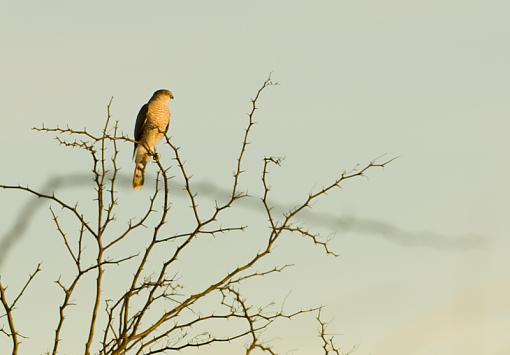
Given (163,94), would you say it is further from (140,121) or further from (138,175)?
(138,175)

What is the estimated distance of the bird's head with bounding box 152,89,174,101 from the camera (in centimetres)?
1110

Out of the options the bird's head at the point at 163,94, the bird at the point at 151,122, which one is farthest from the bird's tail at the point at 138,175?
the bird's head at the point at 163,94

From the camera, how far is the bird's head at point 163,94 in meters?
11.1

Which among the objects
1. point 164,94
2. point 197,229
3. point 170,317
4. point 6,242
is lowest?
point 6,242

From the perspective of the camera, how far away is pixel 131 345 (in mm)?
4258

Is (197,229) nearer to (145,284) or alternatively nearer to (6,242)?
(145,284)

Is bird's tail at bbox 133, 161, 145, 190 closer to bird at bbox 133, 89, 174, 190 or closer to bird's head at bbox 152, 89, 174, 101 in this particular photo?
bird at bbox 133, 89, 174, 190

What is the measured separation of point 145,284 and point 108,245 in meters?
0.27

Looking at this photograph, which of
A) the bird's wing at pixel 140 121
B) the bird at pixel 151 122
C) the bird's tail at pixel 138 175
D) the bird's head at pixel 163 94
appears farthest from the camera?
the bird's head at pixel 163 94

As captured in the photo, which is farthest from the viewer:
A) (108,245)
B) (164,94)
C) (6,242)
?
(164,94)

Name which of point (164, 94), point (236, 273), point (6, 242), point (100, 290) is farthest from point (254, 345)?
point (164, 94)

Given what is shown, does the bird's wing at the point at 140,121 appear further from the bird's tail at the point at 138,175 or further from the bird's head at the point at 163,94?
the bird's tail at the point at 138,175

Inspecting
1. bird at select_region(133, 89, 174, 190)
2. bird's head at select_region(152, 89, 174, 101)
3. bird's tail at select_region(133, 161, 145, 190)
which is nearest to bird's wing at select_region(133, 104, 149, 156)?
bird at select_region(133, 89, 174, 190)

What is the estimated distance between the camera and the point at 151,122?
35.2 ft
